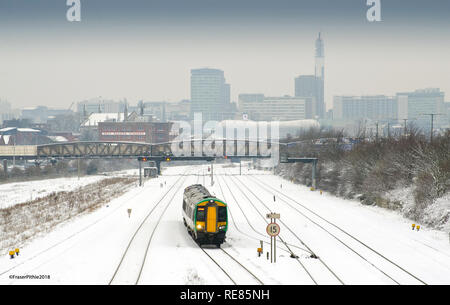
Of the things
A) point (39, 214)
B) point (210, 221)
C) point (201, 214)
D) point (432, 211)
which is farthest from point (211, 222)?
point (39, 214)

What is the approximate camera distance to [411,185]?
49.2 meters

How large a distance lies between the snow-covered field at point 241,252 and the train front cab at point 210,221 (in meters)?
0.77

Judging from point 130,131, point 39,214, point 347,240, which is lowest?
point 39,214

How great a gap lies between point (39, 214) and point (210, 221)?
91.8 feet

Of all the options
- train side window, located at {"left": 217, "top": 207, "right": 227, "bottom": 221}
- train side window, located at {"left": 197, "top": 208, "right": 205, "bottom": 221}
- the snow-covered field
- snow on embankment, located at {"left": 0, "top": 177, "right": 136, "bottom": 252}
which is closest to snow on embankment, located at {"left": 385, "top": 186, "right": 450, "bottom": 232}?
the snow-covered field

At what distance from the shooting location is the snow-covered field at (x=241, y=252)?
908 inches

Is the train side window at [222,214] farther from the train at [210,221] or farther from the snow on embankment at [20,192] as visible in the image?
the snow on embankment at [20,192]

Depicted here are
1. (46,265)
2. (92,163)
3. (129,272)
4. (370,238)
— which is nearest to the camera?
(129,272)

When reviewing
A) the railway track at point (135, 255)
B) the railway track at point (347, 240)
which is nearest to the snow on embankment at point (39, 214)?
the railway track at point (135, 255)

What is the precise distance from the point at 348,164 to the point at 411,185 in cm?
1662

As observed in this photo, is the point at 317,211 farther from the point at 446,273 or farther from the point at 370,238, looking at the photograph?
the point at 446,273

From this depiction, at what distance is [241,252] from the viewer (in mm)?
28812

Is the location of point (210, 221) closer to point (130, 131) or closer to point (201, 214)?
point (201, 214)
